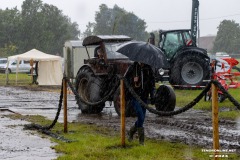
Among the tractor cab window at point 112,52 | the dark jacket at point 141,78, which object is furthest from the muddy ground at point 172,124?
the tractor cab window at point 112,52

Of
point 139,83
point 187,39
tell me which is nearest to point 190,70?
point 187,39

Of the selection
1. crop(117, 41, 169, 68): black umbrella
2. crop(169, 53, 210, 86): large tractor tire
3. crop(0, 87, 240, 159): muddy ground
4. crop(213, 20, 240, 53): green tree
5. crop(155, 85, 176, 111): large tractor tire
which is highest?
crop(213, 20, 240, 53): green tree

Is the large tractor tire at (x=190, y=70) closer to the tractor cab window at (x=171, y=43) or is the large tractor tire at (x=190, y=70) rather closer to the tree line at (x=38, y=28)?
the tractor cab window at (x=171, y=43)

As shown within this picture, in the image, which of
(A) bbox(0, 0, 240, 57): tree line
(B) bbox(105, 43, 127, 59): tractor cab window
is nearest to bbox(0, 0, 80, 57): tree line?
(A) bbox(0, 0, 240, 57): tree line

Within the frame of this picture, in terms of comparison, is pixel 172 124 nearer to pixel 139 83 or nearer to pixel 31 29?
pixel 139 83

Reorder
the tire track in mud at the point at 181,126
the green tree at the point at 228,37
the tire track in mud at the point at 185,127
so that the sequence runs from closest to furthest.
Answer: the tire track in mud at the point at 185,127 → the tire track in mud at the point at 181,126 → the green tree at the point at 228,37

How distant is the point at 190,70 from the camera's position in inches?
843

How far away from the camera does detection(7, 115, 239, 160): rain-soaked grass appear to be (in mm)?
7637

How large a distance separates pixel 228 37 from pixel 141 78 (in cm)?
8452

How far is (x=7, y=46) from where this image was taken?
2867 inches

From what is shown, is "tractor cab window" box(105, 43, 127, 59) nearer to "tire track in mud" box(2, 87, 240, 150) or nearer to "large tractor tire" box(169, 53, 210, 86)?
"tire track in mud" box(2, 87, 240, 150)

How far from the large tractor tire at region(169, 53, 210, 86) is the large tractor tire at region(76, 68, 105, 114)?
7073 mm

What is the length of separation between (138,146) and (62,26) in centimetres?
7118

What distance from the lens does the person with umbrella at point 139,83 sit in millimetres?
8906
